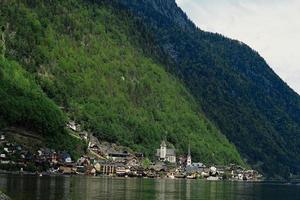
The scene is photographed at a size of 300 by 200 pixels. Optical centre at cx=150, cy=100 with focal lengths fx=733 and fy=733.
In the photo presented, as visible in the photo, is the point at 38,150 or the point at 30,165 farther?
the point at 38,150

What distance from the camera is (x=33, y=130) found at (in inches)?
7697

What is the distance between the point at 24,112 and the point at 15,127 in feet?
24.3

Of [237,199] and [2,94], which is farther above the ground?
[2,94]

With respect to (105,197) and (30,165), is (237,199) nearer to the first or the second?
(105,197)

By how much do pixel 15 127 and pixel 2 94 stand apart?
39.1ft

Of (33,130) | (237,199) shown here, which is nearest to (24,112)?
(33,130)

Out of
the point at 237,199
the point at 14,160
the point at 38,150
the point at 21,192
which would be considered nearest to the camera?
the point at 21,192

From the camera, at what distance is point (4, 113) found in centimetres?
18900

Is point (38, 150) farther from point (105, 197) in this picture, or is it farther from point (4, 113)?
point (105, 197)

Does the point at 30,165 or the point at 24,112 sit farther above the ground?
the point at 24,112

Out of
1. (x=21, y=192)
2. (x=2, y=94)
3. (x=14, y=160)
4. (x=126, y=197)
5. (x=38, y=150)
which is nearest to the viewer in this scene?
(x=21, y=192)

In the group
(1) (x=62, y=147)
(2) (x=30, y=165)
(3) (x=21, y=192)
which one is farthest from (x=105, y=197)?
(1) (x=62, y=147)

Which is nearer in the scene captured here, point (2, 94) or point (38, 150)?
point (38, 150)

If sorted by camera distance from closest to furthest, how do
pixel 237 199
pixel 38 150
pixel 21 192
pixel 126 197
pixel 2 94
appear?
pixel 21 192 → pixel 126 197 → pixel 237 199 → pixel 38 150 → pixel 2 94
